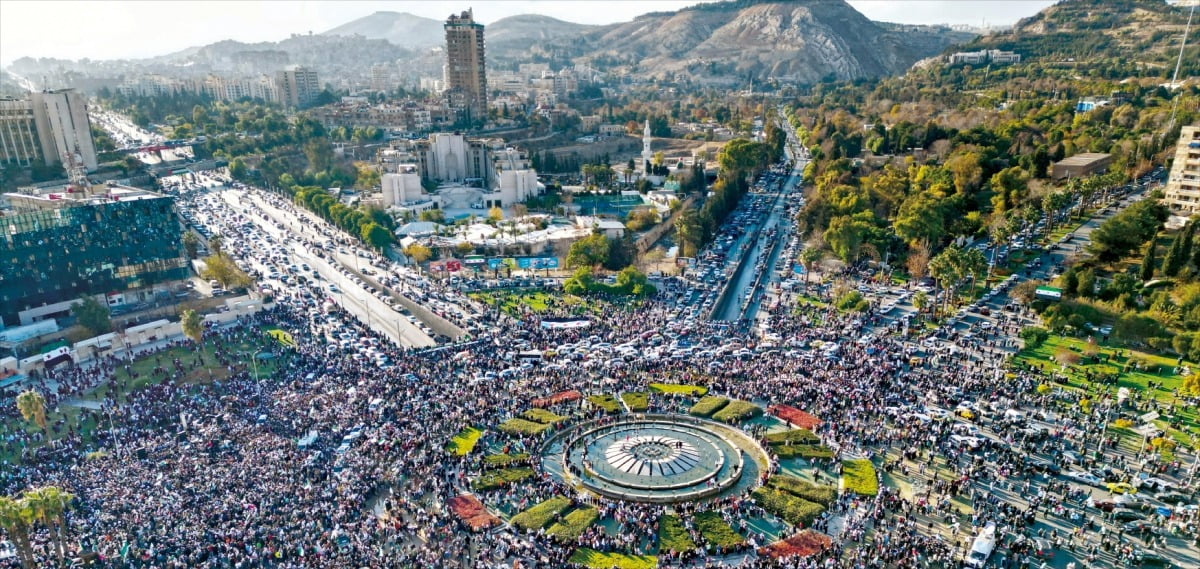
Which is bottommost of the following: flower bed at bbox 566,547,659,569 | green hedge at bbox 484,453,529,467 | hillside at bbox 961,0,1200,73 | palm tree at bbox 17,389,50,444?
flower bed at bbox 566,547,659,569

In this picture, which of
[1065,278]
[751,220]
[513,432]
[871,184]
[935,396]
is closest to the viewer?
[513,432]

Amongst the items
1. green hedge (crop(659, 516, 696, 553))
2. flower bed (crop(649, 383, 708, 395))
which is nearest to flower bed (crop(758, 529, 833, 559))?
green hedge (crop(659, 516, 696, 553))

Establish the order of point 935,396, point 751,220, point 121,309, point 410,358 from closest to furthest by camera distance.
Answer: point 935,396 → point 410,358 → point 121,309 → point 751,220

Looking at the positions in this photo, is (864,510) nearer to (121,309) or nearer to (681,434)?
(681,434)

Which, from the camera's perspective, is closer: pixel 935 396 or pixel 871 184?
pixel 935 396

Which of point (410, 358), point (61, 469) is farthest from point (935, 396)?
point (61, 469)

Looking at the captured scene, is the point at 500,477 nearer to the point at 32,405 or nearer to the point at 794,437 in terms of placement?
the point at 794,437

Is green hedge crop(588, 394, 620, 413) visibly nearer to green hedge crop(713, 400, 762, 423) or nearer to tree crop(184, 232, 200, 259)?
green hedge crop(713, 400, 762, 423)

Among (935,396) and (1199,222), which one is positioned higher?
(1199,222)
